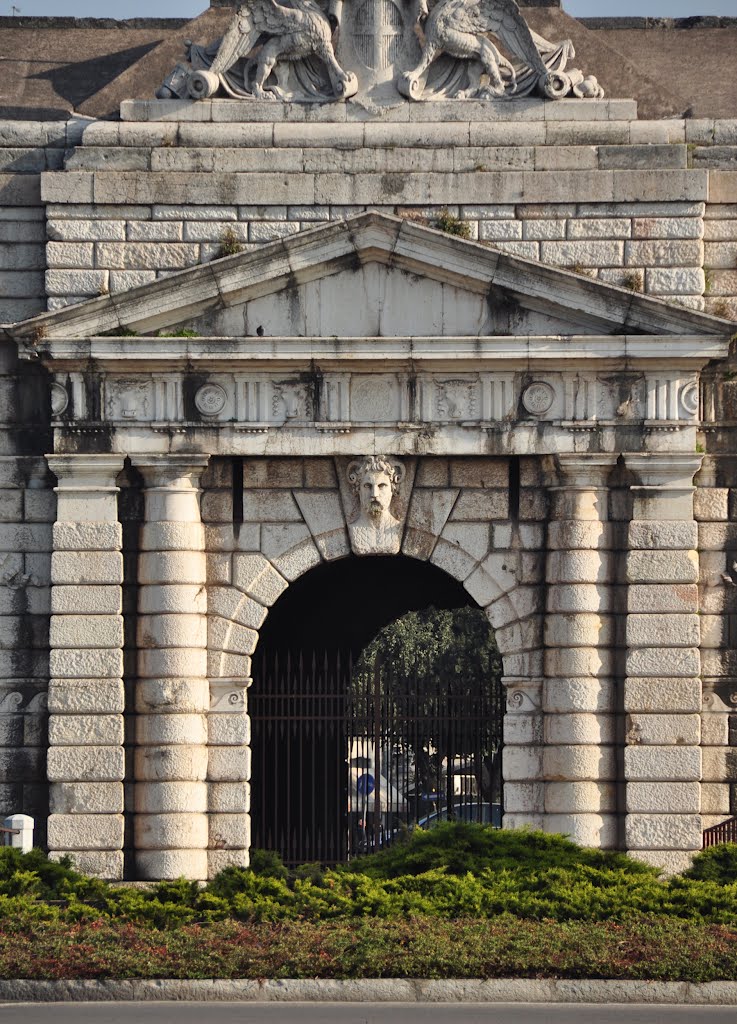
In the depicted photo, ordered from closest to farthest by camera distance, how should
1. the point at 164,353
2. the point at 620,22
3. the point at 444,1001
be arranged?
the point at 444,1001 < the point at 164,353 < the point at 620,22

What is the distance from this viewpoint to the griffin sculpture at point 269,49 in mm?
21500

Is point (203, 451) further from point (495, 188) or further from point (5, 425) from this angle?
point (495, 188)

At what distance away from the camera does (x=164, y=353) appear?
818 inches

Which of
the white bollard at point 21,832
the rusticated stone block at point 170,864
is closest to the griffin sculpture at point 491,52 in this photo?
the rusticated stone block at point 170,864

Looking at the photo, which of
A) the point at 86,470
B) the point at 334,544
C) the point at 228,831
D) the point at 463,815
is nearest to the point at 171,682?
the point at 228,831

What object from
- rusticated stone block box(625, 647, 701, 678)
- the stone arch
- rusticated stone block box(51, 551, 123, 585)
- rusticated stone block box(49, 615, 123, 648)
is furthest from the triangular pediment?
rusticated stone block box(625, 647, 701, 678)

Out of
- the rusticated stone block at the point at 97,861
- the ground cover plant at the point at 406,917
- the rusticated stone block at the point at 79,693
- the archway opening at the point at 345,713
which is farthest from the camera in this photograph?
the archway opening at the point at 345,713

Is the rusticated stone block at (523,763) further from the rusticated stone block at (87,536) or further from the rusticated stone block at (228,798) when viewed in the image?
the rusticated stone block at (87,536)

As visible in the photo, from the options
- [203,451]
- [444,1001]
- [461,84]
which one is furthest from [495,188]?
[444,1001]

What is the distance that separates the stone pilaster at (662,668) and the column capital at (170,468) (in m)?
4.46

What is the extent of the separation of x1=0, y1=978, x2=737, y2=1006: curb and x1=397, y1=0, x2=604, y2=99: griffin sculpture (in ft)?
32.4

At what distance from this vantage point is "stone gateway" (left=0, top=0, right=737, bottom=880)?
68.2 feet

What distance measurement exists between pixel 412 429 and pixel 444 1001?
22.6 ft

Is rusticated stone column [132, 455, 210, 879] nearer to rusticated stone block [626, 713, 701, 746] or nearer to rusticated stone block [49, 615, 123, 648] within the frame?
rusticated stone block [49, 615, 123, 648]
